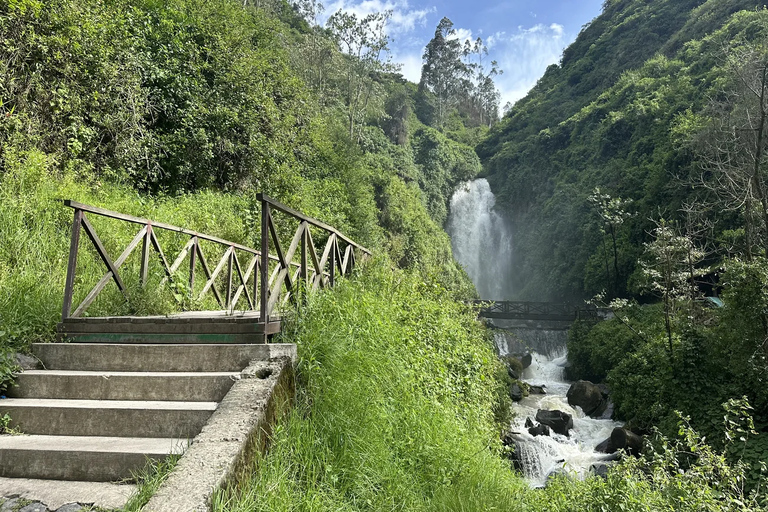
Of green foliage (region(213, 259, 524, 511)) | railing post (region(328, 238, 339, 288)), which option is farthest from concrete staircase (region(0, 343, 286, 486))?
railing post (region(328, 238, 339, 288))

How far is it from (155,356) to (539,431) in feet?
40.4

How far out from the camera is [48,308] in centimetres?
427

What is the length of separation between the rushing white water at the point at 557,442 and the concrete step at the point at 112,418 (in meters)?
7.07

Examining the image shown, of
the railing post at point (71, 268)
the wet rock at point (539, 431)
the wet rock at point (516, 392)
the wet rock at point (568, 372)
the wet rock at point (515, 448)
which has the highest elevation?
the railing post at point (71, 268)

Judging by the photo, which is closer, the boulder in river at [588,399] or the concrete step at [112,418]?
the concrete step at [112,418]

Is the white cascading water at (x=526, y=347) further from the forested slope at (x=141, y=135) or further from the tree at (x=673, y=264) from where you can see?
the forested slope at (x=141, y=135)

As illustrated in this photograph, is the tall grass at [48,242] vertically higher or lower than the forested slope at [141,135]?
lower

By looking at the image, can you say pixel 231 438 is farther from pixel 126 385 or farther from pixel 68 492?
pixel 126 385

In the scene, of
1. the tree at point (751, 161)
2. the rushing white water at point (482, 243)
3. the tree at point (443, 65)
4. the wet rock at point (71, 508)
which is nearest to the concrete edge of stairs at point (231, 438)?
the wet rock at point (71, 508)

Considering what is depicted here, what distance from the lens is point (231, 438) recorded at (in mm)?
2492

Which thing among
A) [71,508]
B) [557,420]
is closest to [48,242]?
[71,508]

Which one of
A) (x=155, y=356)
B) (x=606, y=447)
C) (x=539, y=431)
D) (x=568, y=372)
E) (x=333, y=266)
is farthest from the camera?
(x=568, y=372)

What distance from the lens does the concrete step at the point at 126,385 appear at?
3.22 metres

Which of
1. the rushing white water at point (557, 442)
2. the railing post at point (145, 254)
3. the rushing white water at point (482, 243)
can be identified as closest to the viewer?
the railing post at point (145, 254)
